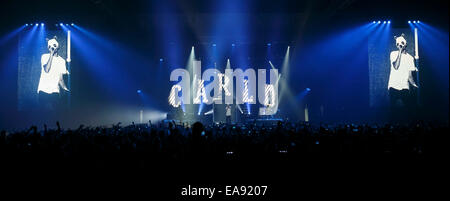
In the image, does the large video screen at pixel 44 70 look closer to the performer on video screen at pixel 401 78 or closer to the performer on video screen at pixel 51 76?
the performer on video screen at pixel 51 76

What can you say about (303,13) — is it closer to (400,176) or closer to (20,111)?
(400,176)

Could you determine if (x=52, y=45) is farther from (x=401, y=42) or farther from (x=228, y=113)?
(x=401, y=42)

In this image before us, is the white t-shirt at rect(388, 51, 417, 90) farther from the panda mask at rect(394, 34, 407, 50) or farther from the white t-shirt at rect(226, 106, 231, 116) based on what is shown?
the white t-shirt at rect(226, 106, 231, 116)

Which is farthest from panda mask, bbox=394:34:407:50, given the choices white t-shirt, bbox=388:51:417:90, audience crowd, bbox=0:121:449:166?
audience crowd, bbox=0:121:449:166

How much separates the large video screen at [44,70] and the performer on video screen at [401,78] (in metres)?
14.6

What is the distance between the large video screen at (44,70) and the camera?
14438 millimetres

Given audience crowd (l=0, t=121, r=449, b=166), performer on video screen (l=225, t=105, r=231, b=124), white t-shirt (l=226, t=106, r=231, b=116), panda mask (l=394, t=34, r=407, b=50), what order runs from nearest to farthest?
audience crowd (l=0, t=121, r=449, b=166)
panda mask (l=394, t=34, r=407, b=50)
performer on video screen (l=225, t=105, r=231, b=124)
white t-shirt (l=226, t=106, r=231, b=116)

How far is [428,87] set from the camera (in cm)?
1523

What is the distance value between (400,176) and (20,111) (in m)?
15.0

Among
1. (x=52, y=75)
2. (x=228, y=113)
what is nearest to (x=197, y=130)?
(x=228, y=113)

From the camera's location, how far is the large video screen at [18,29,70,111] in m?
14.4

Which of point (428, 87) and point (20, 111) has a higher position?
point (428, 87)

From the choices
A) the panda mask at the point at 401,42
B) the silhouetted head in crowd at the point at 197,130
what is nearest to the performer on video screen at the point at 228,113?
the panda mask at the point at 401,42
